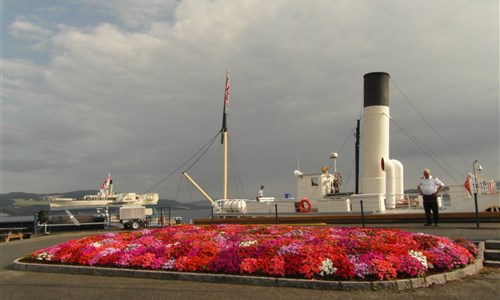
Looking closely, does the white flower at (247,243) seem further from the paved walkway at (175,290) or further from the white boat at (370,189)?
the white boat at (370,189)

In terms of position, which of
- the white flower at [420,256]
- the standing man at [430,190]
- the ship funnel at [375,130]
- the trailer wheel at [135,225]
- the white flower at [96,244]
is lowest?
the trailer wheel at [135,225]

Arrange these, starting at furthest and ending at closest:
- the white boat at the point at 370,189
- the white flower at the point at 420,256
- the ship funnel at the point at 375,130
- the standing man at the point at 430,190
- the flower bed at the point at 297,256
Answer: the ship funnel at the point at 375,130 → the white boat at the point at 370,189 → the standing man at the point at 430,190 → the white flower at the point at 420,256 → the flower bed at the point at 297,256

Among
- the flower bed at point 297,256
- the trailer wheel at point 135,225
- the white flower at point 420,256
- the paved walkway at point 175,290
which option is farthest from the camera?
the trailer wheel at point 135,225

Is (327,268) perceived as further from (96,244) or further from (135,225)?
(135,225)

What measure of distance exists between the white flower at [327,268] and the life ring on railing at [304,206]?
594 inches

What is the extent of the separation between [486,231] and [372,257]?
8000 mm

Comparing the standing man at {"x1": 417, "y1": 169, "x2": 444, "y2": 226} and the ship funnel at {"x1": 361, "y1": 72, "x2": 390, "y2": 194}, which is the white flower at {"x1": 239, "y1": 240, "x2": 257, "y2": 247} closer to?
the standing man at {"x1": 417, "y1": 169, "x2": 444, "y2": 226}

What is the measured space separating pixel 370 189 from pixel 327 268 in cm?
1613

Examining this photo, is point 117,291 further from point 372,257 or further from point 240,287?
point 372,257

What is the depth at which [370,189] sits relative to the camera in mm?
23203

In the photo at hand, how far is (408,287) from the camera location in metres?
7.38

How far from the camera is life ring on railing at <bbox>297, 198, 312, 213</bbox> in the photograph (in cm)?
2320

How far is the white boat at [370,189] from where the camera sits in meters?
21.0

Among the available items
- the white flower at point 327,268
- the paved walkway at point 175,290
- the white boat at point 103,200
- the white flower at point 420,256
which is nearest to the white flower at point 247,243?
the paved walkway at point 175,290
